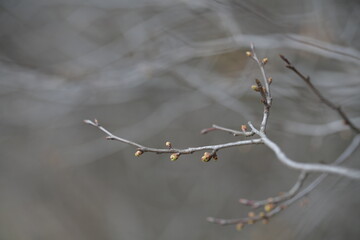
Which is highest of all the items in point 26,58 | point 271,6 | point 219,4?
point 26,58

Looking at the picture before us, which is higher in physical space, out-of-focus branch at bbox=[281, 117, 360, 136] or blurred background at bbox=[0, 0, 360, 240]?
blurred background at bbox=[0, 0, 360, 240]

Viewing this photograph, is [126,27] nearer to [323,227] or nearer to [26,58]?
[26,58]

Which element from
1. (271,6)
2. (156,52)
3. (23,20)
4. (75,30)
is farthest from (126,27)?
(271,6)

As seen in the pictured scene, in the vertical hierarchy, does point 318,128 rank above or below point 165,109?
below

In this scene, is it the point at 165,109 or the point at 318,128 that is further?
the point at 165,109

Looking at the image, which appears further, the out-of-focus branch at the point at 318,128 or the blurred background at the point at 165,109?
the blurred background at the point at 165,109

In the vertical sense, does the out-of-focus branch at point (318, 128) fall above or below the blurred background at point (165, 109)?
below

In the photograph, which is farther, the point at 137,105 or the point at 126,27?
the point at 137,105

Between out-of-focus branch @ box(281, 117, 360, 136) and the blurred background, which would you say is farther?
the blurred background
